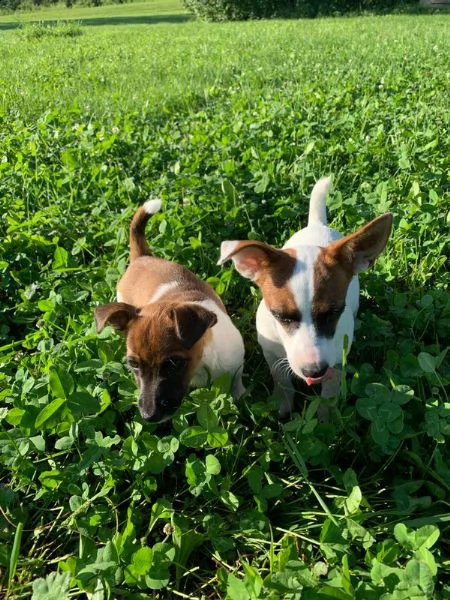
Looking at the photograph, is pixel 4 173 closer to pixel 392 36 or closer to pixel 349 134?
pixel 349 134

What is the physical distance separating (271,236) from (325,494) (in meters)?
2.20

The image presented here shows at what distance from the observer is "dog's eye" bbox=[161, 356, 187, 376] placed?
237cm

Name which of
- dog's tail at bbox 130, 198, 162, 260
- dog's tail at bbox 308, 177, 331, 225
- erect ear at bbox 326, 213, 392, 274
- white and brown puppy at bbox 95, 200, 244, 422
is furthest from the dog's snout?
dog's tail at bbox 308, 177, 331, 225

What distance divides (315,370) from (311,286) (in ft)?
1.17

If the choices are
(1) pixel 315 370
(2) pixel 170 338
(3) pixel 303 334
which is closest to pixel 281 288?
(3) pixel 303 334

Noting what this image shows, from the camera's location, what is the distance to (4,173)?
4.71 m

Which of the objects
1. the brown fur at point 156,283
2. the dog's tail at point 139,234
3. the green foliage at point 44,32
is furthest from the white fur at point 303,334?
the green foliage at point 44,32

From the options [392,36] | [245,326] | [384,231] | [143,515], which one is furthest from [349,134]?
[392,36]

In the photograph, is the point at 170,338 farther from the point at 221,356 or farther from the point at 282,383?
the point at 282,383

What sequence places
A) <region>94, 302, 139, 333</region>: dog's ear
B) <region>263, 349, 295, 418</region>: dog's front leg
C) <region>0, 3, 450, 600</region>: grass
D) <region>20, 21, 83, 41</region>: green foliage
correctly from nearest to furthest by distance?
<region>0, 3, 450, 600</region>: grass → <region>94, 302, 139, 333</region>: dog's ear → <region>263, 349, 295, 418</region>: dog's front leg → <region>20, 21, 83, 41</region>: green foliage

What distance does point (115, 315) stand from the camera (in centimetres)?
242

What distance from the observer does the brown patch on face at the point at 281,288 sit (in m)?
2.31

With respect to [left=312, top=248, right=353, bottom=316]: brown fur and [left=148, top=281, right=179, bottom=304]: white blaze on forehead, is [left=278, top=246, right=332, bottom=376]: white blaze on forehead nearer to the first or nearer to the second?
[left=312, top=248, right=353, bottom=316]: brown fur

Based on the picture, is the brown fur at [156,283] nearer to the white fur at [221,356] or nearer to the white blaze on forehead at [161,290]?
the white blaze on forehead at [161,290]
